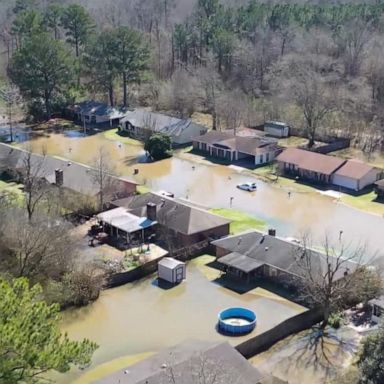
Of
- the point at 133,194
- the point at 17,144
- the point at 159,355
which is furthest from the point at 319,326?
the point at 17,144

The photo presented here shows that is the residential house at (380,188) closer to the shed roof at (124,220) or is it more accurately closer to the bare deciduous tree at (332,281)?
the bare deciduous tree at (332,281)

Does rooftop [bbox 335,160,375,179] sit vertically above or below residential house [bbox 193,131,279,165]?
above

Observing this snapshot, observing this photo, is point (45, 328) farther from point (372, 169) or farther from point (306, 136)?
point (306, 136)

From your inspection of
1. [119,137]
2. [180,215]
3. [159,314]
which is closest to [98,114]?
[119,137]

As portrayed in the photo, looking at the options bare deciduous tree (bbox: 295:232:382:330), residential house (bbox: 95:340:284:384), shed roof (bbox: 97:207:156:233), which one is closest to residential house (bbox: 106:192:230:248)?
shed roof (bbox: 97:207:156:233)

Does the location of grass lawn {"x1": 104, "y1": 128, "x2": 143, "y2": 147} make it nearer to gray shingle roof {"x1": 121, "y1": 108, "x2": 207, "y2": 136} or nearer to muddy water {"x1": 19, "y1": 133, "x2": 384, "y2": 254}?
muddy water {"x1": 19, "y1": 133, "x2": 384, "y2": 254}
